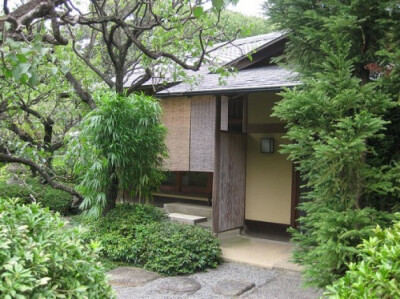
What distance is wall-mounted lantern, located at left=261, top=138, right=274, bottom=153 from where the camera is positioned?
7746 millimetres

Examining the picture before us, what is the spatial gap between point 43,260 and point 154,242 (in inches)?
165

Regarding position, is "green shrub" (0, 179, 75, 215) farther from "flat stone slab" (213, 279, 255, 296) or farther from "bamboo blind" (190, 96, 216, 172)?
"flat stone slab" (213, 279, 255, 296)

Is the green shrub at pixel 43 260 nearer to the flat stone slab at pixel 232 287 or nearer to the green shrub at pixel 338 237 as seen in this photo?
the green shrub at pixel 338 237

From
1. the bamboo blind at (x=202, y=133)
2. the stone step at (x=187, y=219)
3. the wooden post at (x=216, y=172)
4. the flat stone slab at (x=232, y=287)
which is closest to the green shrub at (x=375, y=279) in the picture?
the flat stone slab at (x=232, y=287)

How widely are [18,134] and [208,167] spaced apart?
4.51 m

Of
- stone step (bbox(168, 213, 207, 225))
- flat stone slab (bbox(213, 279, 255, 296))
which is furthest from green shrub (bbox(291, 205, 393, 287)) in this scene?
stone step (bbox(168, 213, 207, 225))

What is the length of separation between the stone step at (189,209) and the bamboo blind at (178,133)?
1.62m

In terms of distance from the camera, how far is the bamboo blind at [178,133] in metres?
8.02

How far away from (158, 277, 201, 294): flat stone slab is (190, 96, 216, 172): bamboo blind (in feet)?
8.58

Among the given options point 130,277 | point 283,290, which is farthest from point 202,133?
point 283,290

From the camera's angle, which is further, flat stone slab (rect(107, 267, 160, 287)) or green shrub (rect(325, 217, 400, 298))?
flat stone slab (rect(107, 267, 160, 287))

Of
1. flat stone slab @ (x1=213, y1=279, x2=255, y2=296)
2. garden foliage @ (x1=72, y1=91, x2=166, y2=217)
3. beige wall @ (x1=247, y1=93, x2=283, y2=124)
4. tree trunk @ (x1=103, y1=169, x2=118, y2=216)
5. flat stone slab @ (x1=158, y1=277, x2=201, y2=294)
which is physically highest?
beige wall @ (x1=247, y1=93, x2=283, y2=124)

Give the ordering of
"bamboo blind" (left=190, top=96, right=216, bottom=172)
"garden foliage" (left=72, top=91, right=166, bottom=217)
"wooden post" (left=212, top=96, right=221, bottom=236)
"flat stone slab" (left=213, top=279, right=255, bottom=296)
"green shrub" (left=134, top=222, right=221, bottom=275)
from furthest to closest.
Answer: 1. "bamboo blind" (left=190, top=96, right=216, bottom=172)
2. "wooden post" (left=212, top=96, right=221, bottom=236)
3. "garden foliage" (left=72, top=91, right=166, bottom=217)
4. "green shrub" (left=134, top=222, right=221, bottom=275)
5. "flat stone slab" (left=213, top=279, right=255, bottom=296)

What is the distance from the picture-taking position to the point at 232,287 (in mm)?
5188
